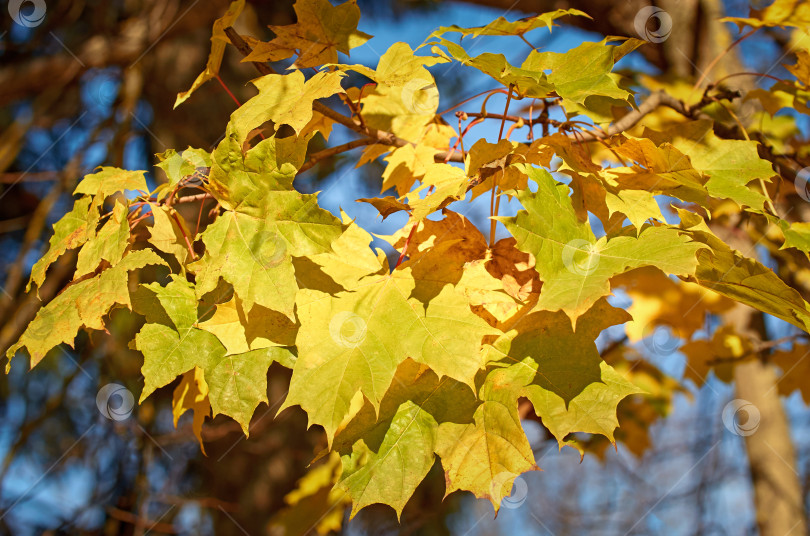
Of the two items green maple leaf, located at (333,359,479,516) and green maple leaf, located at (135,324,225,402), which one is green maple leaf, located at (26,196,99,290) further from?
green maple leaf, located at (333,359,479,516)

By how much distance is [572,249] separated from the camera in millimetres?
828

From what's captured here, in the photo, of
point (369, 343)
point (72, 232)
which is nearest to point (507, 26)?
point (369, 343)

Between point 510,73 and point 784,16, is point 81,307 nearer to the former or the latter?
point 510,73

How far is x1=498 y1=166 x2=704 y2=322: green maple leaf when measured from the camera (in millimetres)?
752

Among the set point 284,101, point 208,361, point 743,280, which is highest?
point 284,101

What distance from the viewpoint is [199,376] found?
1.12m

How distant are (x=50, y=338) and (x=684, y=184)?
3.37 feet

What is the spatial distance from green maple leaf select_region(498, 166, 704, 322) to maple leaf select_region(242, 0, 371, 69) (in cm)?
55

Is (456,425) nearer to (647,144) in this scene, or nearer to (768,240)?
(647,144)

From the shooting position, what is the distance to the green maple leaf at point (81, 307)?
3.02ft

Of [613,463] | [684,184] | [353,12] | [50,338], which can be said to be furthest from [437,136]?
[613,463]

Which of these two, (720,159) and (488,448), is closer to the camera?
(488,448)

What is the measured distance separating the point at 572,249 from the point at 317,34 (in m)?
0.69

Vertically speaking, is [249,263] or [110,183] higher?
[110,183]
